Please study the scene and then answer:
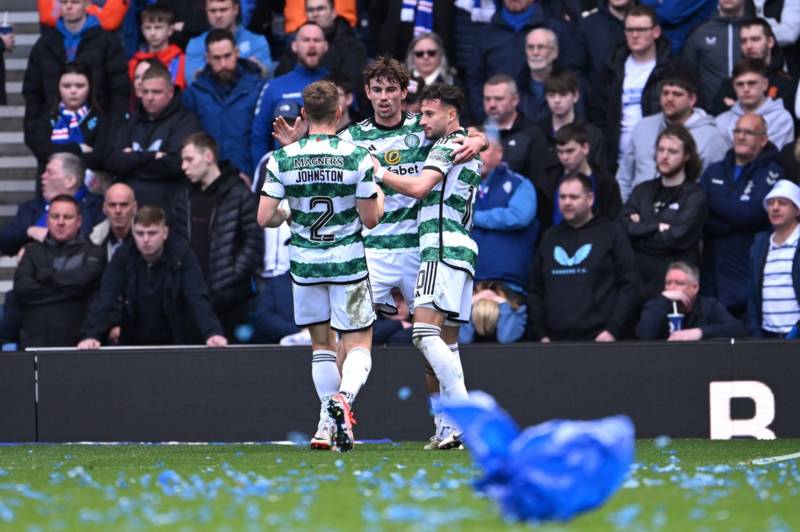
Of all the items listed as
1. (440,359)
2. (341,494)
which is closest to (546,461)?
(341,494)

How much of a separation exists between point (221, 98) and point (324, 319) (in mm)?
5423

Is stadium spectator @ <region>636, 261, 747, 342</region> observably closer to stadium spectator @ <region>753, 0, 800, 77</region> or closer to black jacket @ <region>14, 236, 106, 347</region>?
stadium spectator @ <region>753, 0, 800, 77</region>

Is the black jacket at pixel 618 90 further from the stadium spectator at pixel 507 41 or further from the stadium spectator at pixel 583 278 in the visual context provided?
the stadium spectator at pixel 583 278

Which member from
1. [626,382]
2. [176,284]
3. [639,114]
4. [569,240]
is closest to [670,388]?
[626,382]

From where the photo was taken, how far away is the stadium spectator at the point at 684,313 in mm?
11938

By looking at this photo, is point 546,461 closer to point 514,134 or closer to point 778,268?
point 778,268

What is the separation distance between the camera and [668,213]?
12508mm

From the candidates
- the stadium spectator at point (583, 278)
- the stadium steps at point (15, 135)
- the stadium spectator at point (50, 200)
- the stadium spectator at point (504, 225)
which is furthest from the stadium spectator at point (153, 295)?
the stadium steps at point (15, 135)

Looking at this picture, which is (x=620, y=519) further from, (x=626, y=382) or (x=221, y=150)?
(x=221, y=150)

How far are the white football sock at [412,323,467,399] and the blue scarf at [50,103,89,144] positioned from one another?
6152mm

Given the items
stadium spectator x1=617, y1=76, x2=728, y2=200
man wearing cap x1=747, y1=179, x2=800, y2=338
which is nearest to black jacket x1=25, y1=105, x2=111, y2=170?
stadium spectator x1=617, y1=76, x2=728, y2=200

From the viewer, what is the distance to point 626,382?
1177 centimetres

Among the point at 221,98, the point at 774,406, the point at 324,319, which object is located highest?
the point at 221,98

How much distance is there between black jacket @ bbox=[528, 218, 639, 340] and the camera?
12.2 meters
